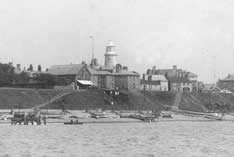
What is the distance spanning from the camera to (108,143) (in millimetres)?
73875

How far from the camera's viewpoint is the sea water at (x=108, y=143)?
6353 cm

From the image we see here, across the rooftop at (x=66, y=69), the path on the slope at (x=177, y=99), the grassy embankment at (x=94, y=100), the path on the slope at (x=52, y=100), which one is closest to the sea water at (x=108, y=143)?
the path on the slope at (x=52, y=100)

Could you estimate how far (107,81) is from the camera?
607 feet

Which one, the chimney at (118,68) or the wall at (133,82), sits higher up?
the chimney at (118,68)

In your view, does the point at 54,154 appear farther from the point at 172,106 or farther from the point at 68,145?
the point at 172,106

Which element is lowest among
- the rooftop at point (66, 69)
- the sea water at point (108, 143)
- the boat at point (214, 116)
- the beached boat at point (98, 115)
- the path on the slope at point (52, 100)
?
the sea water at point (108, 143)

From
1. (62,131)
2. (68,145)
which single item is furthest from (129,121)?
(68,145)

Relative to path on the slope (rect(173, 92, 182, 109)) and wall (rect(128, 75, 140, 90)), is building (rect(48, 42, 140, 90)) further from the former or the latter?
path on the slope (rect(173, 92, 182, 109))

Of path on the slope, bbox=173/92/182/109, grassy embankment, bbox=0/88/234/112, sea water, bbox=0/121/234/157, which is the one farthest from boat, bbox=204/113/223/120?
sea water, bbox=0/121/234/157

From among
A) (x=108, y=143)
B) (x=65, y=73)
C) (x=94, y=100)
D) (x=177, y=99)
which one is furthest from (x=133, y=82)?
(x=108, y=143)

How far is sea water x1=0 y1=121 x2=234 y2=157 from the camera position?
63.5 metres

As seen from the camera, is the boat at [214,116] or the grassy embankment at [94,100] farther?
the boat at [214,116]

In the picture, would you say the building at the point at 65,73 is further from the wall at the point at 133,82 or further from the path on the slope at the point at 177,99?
the path on the slope at the point at 177,99

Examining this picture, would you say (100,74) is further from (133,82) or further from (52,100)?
(52,100)
